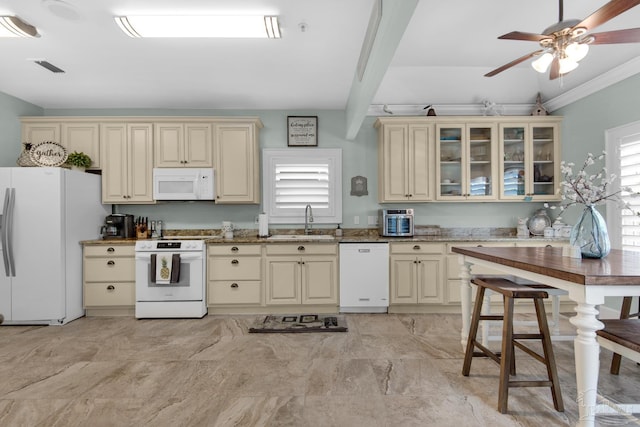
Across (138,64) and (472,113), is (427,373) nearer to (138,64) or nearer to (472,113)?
(472,113)

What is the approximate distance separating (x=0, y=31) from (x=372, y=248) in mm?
3875

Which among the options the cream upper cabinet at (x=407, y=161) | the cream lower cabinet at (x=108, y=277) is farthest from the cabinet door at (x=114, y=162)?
the cream upper cabinet at (x=407, y=161)

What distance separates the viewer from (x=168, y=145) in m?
4.26

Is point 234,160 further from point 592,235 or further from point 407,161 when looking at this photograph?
point 592,235

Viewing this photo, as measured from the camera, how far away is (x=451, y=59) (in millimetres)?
3857

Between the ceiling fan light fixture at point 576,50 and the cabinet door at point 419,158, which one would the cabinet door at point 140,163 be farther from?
the ceiling fan light fixture at point 576,50

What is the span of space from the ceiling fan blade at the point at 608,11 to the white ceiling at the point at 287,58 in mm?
1069

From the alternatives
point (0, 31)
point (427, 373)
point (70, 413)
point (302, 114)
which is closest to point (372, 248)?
point (427, 373)

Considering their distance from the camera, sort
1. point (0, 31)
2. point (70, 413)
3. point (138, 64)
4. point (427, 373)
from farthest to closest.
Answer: point (138, 64)
point (0, 31)
point (427, 373)
point (70, 413)

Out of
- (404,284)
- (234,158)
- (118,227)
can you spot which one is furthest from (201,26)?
(404,284)

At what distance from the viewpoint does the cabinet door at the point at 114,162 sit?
425 cm

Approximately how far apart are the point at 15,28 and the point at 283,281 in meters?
3.24

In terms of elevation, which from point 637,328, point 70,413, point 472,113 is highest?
point 472,113

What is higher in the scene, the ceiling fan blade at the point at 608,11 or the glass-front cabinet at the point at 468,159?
the ceiling fan blade at the point at 608,11
